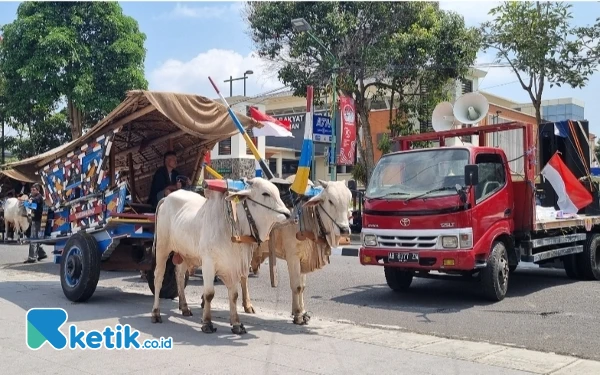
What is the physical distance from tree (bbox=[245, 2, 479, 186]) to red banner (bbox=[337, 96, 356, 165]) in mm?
2685

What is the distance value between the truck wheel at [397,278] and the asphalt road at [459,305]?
16cm

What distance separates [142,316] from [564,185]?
26.0 ft

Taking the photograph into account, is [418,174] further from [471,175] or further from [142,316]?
[142,316]

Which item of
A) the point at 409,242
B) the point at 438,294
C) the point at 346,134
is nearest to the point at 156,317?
the point at 409,242

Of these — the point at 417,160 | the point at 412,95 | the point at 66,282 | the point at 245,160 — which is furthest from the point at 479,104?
the point at 245,160

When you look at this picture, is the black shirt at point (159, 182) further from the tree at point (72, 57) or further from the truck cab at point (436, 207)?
the tree at point (72, 57)

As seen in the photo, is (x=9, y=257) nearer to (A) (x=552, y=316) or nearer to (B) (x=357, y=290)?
(B) (x=357, y=290)

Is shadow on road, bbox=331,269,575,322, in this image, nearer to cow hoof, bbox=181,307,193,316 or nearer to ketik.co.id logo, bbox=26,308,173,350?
cow hoof, bbox=181,307,193,316

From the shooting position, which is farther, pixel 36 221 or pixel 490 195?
pixel 36 221

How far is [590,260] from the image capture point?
449 inches

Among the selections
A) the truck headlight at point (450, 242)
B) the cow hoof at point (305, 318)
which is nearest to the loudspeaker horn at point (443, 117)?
the truck headlight at point (450, 242)

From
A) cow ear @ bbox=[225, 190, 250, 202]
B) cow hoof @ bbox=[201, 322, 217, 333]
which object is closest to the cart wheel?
cow hoof @ bbox=[201, 322, 217, 333]

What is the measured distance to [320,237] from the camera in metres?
7.47

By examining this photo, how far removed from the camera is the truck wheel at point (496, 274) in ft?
29.8
